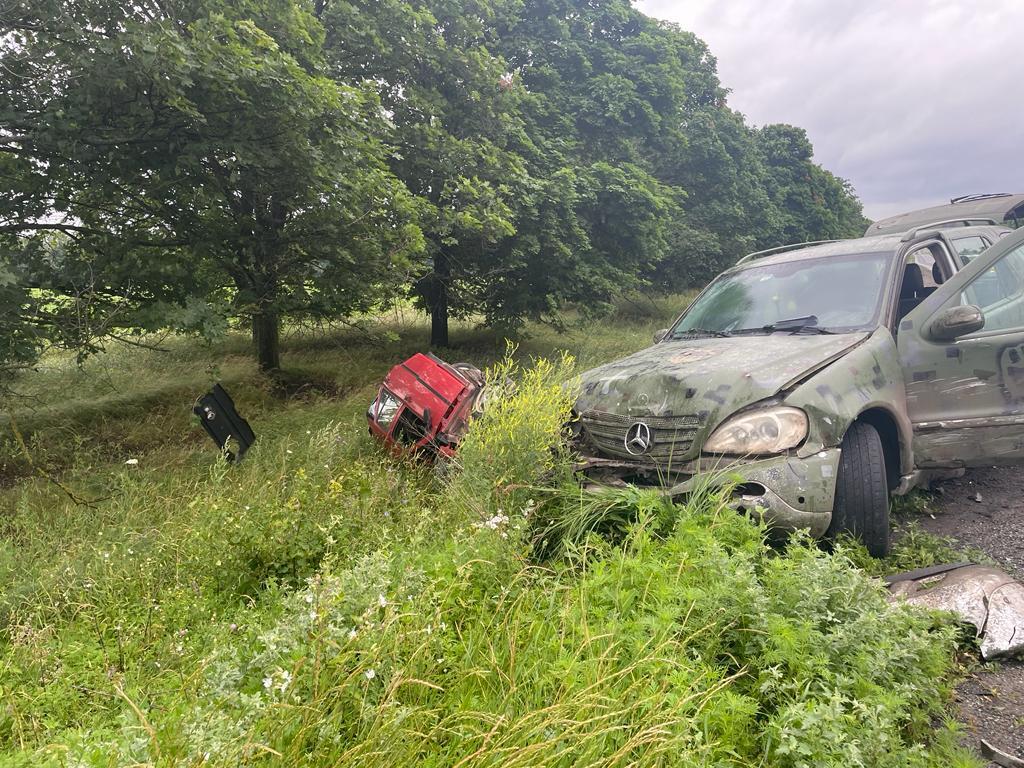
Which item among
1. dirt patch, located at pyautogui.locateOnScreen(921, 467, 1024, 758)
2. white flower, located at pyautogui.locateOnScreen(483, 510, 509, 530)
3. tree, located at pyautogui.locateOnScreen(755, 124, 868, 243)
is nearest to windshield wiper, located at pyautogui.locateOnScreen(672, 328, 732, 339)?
dirt patch, located at pyautogui.locateOnScreen(921, 467, 1024, 758)

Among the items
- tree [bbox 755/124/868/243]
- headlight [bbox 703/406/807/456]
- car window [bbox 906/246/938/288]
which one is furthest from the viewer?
tree [bbox 755/124/868/243]

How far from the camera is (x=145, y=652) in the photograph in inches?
101

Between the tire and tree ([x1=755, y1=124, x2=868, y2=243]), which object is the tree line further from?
tree ([x1=755, y1=124, x2=868, y2=243])

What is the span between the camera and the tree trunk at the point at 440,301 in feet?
37.8

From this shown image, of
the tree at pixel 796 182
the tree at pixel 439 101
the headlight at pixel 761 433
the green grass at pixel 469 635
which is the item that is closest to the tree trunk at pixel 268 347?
the tree at pixel 439 101

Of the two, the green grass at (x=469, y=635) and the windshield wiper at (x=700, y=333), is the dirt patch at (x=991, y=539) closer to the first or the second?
the green grass at (x=469, y=635)

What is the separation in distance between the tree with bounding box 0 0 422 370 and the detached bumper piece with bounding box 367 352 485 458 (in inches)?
82.2

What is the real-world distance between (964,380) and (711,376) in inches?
80.6

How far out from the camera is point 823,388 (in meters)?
3.03

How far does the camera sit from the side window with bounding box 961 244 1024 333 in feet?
12.9

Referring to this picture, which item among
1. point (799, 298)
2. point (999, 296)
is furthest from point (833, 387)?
point (999, 296)

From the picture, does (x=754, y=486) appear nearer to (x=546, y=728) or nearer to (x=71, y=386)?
(x=546, y=728)

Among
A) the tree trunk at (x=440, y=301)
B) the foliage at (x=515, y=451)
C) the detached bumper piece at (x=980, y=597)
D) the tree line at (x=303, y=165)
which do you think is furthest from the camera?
the tree trunk at (x=440, y=301)

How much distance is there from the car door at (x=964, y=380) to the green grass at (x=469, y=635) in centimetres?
153
